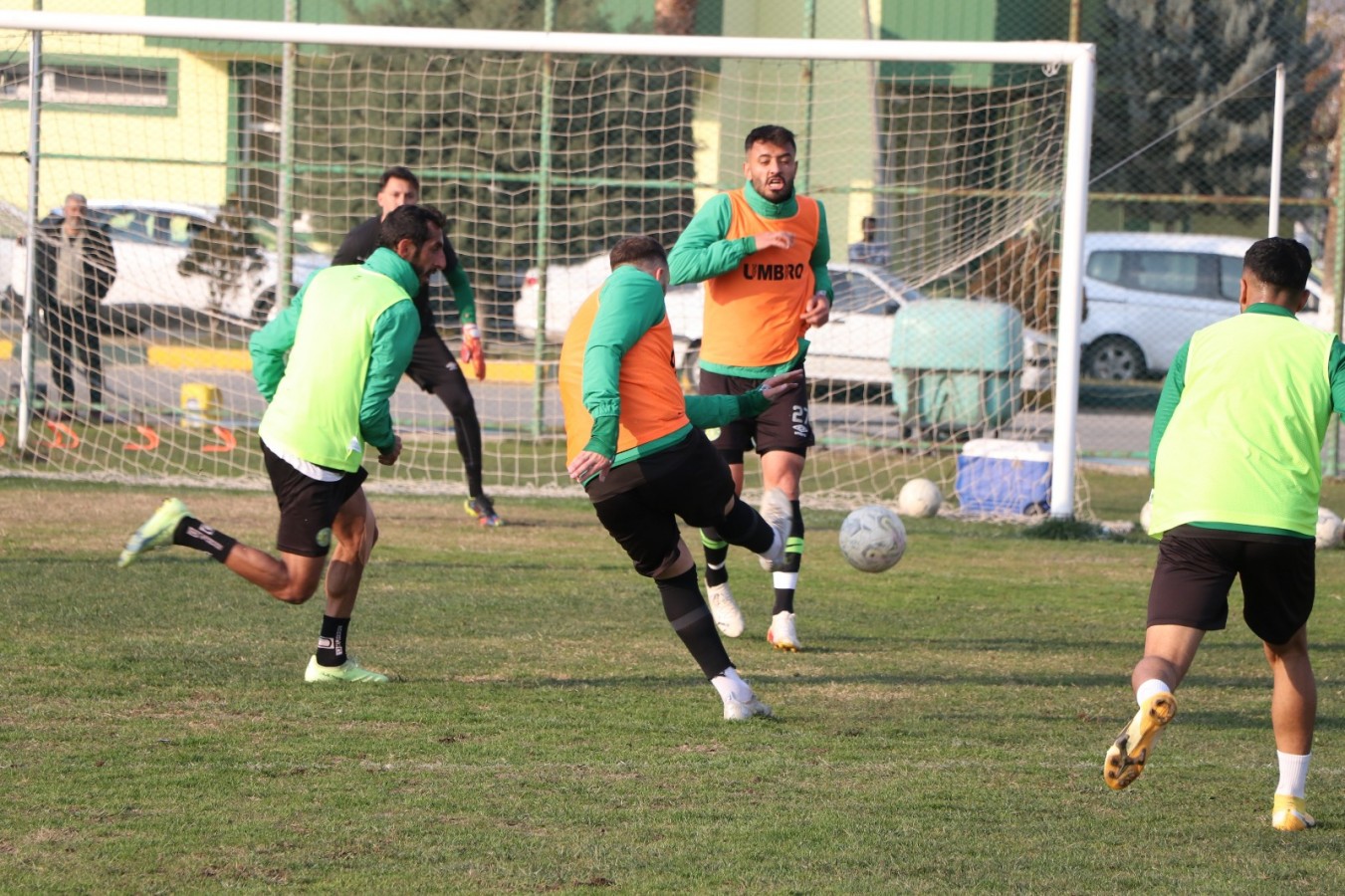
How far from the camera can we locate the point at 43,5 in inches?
593

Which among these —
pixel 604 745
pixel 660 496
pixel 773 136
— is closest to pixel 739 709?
pixel 604 745

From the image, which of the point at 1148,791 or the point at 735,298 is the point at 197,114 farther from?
the point at 1148,791

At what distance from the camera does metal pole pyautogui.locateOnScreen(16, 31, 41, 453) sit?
12250 mm

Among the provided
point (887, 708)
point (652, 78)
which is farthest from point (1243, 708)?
point (652, 78)

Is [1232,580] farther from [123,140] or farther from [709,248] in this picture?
[123,140]

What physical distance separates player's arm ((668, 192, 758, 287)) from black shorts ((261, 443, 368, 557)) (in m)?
1.80

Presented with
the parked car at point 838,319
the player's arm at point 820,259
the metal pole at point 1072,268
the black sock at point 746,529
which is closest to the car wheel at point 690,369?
the parked car at point 838,319

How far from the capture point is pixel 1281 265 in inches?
180

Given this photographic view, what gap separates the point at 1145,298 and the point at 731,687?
53.8 feet

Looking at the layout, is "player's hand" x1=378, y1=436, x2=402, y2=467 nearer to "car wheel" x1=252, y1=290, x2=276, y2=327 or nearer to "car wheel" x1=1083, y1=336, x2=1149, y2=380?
"car wheel" x1=252, y1=290, x2=276, y2=327

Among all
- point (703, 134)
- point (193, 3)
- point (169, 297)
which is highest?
point (193, 3)

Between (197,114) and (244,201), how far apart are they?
2251 millimetres

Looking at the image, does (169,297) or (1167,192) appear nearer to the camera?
(169,297)

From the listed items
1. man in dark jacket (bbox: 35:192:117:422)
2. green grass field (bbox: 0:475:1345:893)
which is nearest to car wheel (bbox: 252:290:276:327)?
man in dark jacket (bbox: 35:192:117:422)
